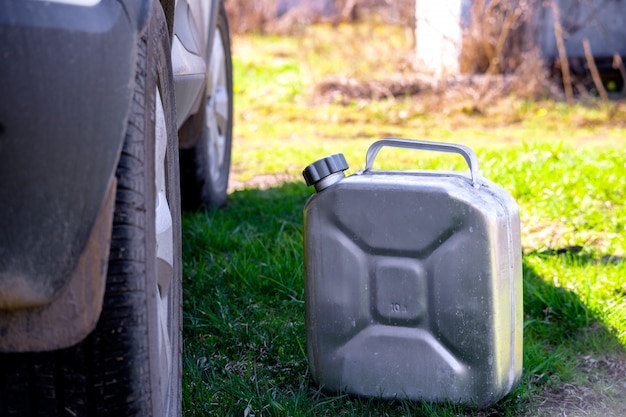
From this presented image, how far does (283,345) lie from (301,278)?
16.5 inches

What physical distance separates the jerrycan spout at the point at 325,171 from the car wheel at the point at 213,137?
1.35 metres

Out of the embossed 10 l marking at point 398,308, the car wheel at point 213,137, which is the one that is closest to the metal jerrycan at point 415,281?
the embossed 10 l marking at point 398,308

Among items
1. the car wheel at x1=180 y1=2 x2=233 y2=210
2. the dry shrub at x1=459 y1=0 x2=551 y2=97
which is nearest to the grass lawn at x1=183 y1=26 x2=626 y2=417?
the car wheel at x1=180 y1=2 x2=233 y2=210

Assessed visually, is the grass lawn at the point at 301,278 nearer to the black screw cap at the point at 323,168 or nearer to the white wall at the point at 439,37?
the black screw cap at the point at 323,168

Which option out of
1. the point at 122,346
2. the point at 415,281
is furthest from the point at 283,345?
the point at 122,346

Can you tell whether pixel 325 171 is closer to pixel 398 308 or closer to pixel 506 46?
pixel 398 308

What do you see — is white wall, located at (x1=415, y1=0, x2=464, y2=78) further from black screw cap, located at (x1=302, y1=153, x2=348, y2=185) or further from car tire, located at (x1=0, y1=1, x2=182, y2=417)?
car tire, located at (x1=0, y1=1, x2=182, y2=417)

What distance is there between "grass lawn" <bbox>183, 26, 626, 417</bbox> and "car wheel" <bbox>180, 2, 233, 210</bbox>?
0.12m

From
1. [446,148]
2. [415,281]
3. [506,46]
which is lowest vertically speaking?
[506,46]

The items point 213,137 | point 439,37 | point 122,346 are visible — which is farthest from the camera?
point 439,37

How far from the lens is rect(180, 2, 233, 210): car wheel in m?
3.17

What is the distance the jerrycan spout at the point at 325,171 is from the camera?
1.75 meters

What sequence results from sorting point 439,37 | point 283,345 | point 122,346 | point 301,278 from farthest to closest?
point 439,37 < point 301,278 < point 283,345 < point 122,346

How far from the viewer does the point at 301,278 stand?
2549 mm
